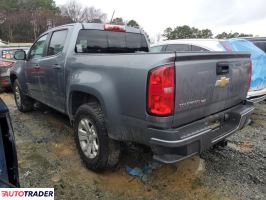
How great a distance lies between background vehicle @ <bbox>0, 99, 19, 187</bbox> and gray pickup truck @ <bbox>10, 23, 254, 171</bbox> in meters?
1.19

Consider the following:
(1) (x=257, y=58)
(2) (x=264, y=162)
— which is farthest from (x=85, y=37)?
(1) (x=257, y=58)

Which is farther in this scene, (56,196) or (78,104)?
(78,104)

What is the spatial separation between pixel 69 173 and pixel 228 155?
89.5 inches

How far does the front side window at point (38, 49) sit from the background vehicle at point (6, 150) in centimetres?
330

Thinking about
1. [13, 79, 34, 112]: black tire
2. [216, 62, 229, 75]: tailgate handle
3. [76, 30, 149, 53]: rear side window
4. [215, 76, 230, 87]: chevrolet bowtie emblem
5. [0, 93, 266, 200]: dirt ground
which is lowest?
[0, 93, 266, 200]: dirt ground

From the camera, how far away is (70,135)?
5.04 m

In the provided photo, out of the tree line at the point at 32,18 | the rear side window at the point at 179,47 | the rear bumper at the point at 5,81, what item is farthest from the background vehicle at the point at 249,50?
the tree line at the point at 32,18

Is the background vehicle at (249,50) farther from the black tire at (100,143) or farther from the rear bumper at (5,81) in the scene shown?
the rear bumper at (5,81)

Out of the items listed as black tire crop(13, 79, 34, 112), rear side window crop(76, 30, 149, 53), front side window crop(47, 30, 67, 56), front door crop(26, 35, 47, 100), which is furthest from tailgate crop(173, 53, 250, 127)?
black tire crop(13, 79, 34, 112)

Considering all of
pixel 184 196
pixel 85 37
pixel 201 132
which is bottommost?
pixel 184 196

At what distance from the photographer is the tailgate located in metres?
2.65

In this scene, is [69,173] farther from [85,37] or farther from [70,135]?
[85,37]

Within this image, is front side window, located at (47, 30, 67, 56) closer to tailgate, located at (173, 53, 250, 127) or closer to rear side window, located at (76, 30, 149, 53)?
rear side window, located at (76, 30, 149, 53)

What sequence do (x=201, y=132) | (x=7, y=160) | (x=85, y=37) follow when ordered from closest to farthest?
(x=7, y=160)
(x=201, y=132)
(x=85, y=37)
